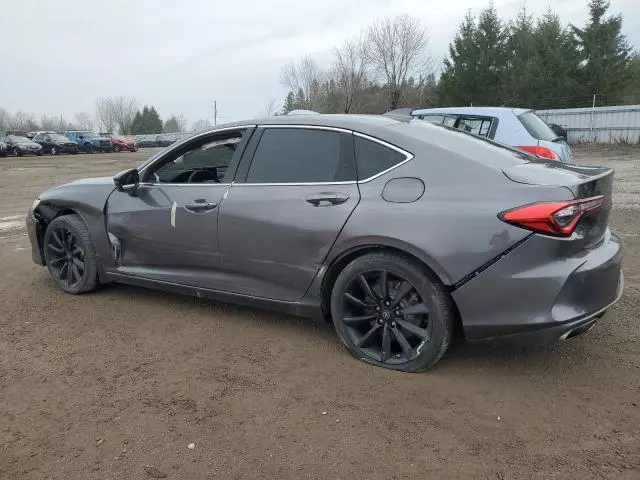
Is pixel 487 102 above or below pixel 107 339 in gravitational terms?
above

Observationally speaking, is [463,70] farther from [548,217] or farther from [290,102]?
[548,217]

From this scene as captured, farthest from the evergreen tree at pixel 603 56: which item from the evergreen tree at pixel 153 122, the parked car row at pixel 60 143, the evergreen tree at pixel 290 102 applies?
the evergreen tree at pixel 153 122

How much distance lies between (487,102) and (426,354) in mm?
38528

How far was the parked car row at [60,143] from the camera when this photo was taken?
35.0 m

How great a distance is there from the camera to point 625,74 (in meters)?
33.4

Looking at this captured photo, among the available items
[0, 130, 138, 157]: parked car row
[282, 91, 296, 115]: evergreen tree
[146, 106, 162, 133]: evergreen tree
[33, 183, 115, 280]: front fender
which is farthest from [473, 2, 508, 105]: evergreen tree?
[146, 106, 162, 133]: evergreen tree

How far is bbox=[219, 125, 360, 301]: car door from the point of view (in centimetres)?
344

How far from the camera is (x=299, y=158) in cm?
369

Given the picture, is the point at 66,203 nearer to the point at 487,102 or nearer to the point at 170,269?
the point at 170,269

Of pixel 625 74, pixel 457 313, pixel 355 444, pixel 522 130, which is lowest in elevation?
pixel 355 444

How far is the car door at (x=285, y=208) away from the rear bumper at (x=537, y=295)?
917mm

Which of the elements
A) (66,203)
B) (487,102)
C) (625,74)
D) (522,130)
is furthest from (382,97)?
(66,203)

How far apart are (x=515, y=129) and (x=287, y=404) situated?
574cm

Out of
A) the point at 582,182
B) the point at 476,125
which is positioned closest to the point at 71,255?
the point at 582,182
